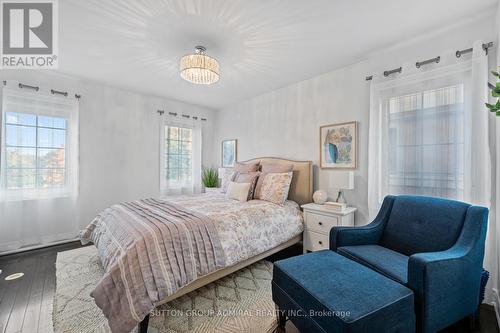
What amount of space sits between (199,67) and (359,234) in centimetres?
226

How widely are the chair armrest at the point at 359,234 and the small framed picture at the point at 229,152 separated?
3001mm

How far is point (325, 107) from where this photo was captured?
3.21m

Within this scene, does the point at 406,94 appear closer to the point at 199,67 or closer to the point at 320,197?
the point at 320,197

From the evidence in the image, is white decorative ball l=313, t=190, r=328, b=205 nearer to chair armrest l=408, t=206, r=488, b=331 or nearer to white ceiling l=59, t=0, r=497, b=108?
chair armrest l=408, t=206, r=488, b=331

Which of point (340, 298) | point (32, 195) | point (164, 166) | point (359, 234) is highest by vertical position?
point (164, 166)

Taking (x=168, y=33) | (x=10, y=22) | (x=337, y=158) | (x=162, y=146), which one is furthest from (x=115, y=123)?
(x=337, y=158)

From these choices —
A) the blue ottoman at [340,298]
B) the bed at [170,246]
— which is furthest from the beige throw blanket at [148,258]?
the blue ottoman at [340,298]

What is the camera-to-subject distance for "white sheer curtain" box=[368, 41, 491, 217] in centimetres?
192

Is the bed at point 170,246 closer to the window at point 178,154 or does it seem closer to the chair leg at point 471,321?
the chair leg at point 471,321

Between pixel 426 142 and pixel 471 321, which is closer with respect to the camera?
pixel 471 321

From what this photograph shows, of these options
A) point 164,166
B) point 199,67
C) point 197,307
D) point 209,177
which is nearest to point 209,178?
point 209,177

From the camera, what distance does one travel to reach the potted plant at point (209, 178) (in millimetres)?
4758

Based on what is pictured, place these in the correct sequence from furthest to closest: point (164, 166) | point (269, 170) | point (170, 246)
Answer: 1. point (164, 166)
2. point (269, 170)
3. point (170, 246)

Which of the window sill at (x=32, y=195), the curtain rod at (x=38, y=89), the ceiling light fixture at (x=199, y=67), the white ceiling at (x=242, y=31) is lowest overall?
the window sill at (x=32, y=195)
